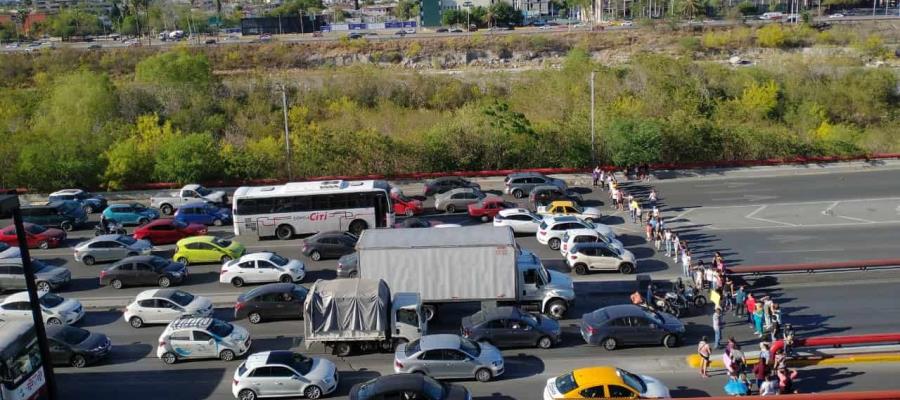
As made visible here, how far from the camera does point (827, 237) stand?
1218 inches

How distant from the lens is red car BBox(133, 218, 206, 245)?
31.9 meters

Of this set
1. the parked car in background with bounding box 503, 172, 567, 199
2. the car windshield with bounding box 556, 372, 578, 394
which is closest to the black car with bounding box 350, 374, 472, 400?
the car windshield with bounding box 556, 372, 578, 394

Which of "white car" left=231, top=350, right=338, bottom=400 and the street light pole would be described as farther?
"white car" left=231, top=350, right=338, bottom=400

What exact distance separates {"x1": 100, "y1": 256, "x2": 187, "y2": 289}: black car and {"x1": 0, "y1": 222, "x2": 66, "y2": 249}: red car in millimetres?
6801

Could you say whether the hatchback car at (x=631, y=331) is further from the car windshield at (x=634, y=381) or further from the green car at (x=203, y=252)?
the green car at (x=203, y=252)

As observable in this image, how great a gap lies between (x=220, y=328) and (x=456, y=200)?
52.5 feet

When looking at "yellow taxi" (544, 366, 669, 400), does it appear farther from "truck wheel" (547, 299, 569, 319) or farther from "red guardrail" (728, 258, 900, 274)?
"red guardrail" (728, 258, 900, 274)

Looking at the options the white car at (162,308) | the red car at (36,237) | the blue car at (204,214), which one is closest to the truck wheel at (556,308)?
the white car at (162,308)

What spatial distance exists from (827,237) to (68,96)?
4993 cm

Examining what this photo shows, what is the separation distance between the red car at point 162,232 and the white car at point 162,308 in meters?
8.83

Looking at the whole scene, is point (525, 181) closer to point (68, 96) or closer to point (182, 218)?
point (182, 218)

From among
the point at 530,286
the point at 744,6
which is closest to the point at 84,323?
the point at 530,286

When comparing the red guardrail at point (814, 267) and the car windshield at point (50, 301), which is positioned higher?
the car windshield at point (50, 301)

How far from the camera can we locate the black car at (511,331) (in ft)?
68.2
